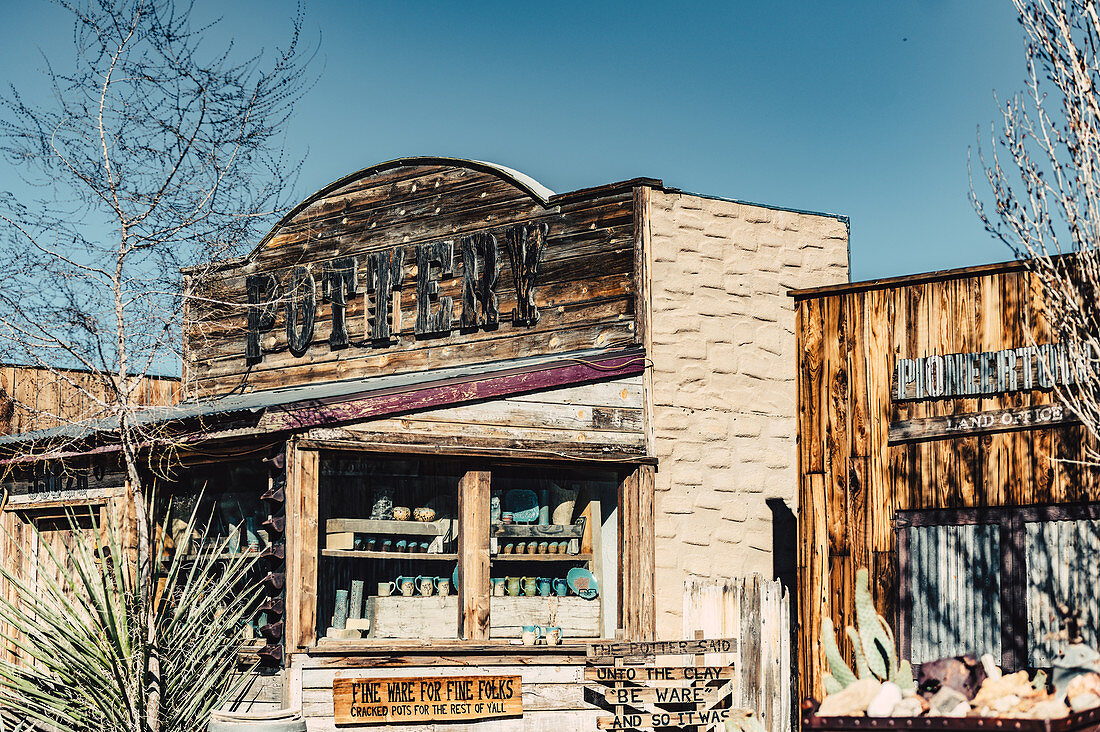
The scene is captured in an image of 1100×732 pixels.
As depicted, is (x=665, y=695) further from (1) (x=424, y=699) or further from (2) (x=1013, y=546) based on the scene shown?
(2) (x=1013, y=546)

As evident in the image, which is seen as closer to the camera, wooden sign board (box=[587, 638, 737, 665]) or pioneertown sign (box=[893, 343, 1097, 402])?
pioneertown sign (box=[893, 343, 1097, 402])

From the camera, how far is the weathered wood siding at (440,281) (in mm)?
14094

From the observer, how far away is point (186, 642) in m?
10.7

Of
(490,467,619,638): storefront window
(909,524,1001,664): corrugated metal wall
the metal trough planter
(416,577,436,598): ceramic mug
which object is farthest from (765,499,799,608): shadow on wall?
the metal trough planter

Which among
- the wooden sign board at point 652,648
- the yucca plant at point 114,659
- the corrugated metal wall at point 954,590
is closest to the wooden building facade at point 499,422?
the yucca plant at point 114,659

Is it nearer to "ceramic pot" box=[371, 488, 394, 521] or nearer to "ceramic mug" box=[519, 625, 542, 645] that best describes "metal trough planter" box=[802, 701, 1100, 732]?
"ceramic mug" box=[519, 625, 542, 645]

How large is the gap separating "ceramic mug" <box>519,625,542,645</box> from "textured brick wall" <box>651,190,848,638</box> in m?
1.39

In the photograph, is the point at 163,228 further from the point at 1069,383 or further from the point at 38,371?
the point at 38,371

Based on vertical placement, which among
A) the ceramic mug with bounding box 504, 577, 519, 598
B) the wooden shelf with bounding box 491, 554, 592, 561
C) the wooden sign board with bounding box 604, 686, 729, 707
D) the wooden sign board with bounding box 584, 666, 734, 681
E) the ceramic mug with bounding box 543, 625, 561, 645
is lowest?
the wooden sign board with bounding box 604, 686, 729, 707

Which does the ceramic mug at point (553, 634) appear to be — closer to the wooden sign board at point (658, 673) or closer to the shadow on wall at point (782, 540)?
the wooden sign board at point (658, 673)

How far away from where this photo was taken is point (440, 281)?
1551cm

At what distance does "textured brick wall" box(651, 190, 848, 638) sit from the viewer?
13547 mm

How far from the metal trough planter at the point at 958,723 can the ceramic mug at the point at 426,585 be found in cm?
611

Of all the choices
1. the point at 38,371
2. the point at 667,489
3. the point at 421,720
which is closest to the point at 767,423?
the point at 667,489
